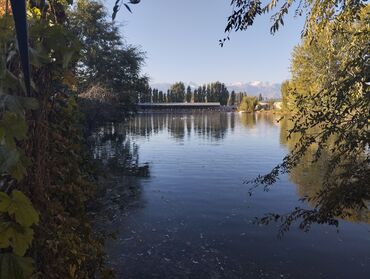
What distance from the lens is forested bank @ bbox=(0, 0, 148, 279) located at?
1.38m

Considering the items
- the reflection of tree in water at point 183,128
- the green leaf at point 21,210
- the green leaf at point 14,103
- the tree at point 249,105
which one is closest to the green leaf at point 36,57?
the green leaf at point 14,103

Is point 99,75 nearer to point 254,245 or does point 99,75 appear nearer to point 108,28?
point 108,28

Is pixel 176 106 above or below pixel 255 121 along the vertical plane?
above

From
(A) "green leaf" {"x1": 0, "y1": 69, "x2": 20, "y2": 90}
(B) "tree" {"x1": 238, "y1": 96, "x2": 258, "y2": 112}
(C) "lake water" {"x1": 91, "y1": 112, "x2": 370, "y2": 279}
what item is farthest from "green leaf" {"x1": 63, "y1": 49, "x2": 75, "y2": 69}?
(B) "tree" {"x1": 238, "y1": 96, "x2": 258, "y2": 112}

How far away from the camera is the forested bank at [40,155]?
4.52 feet

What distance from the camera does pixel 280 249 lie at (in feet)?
35.7

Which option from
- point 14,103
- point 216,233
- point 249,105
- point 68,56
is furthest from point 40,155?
point 249,105

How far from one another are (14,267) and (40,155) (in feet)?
3.50

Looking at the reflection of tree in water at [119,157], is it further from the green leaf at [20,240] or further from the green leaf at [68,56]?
the green leaf at [20,240]

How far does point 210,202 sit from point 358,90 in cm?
1081

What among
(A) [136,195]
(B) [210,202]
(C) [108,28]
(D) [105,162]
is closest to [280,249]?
(B) [210,202]

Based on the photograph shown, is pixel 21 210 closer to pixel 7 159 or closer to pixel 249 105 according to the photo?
pixel 7 159

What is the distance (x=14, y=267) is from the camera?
1332 mm

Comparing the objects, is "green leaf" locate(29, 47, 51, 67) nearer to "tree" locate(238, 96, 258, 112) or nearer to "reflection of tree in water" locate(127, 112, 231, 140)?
"reflection of tree in water" locate(127, 112, 231, 140)
